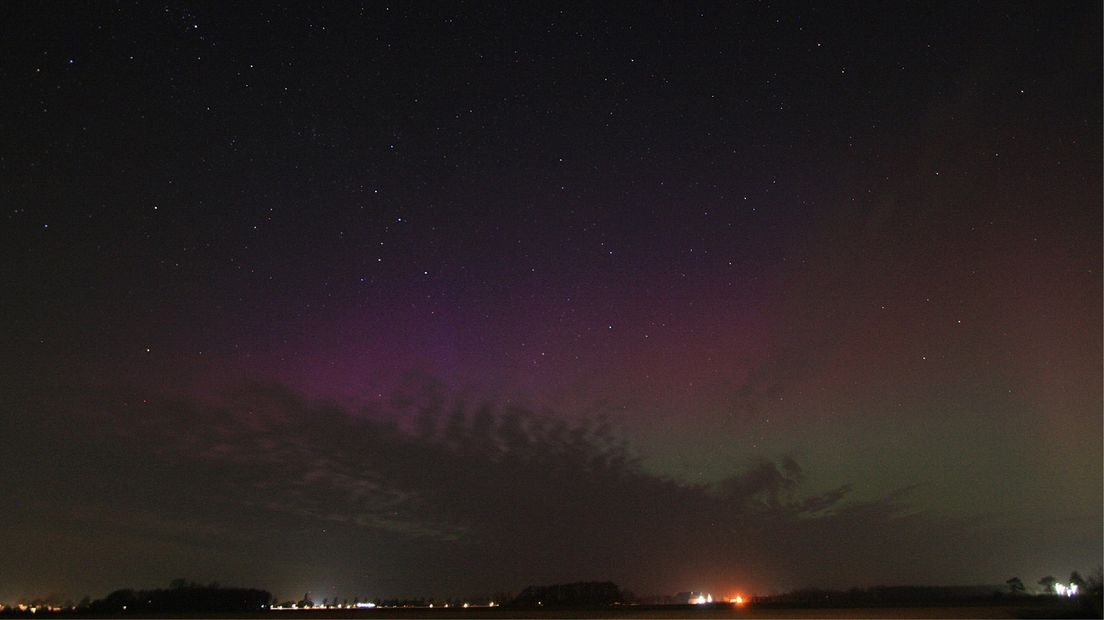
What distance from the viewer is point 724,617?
2433 centimetres

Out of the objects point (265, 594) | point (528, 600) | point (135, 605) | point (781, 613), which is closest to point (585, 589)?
point (528, 600)

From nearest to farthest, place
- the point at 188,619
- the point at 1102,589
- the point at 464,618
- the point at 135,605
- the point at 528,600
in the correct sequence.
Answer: the point at 1102,589 < the point at 464,618 < the point at 188,619 < the point at 135,605 < the point at 528,600

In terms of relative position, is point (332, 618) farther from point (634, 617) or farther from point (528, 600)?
point (528, 600)

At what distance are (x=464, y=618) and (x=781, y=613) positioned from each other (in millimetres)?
12056

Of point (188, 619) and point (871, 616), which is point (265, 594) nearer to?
point (188, 619)

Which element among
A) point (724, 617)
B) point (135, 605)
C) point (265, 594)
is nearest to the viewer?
point (724, 617)

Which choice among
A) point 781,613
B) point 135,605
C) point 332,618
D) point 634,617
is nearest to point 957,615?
point 781,613

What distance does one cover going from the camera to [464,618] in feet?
95.6

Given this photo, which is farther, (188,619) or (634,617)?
(188,619)

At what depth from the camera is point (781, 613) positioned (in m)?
25.4

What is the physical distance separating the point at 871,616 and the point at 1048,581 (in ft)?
69.3

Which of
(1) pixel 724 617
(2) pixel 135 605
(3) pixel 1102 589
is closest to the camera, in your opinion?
(3) pixel 1102 589

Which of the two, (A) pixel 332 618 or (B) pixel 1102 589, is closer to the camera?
(B) pixel 1102 589

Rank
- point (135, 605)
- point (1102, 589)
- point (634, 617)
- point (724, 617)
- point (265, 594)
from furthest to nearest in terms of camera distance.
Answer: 1. point (265, 594)
2. point (135, 605)
3. point (634, 617)
4. point (724, 617)
5. point (1102, 589)
